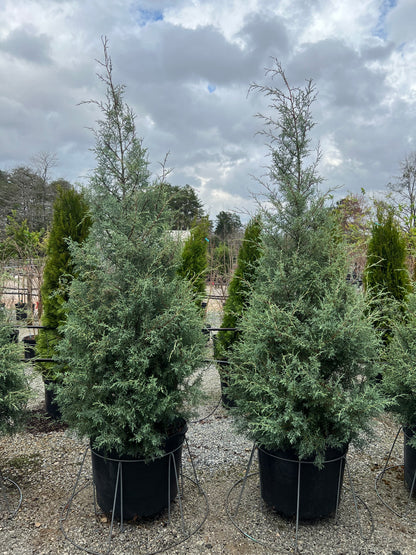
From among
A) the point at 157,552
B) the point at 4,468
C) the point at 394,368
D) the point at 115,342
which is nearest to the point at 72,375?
Answer: the point at 115,342

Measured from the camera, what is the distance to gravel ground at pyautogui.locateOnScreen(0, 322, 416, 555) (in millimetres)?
2219

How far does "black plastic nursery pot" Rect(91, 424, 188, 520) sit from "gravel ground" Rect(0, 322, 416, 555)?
0.46 feet

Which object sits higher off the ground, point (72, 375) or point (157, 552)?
point (72, 375)

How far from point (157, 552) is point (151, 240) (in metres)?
1.94

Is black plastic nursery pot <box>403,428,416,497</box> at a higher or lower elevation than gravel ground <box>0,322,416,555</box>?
higher

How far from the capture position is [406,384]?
2.55 meters

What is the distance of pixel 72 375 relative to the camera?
2256 mm

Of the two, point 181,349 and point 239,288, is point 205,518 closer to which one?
point 181,349

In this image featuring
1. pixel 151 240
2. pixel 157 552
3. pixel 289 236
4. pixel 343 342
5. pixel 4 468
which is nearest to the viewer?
pixel 157 552

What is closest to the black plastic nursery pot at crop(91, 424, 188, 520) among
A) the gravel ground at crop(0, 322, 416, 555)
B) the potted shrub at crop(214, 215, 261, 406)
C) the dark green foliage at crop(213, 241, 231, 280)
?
the gravel ground at crop(0, 322, 416, 555)

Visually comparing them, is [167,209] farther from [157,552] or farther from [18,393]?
[157,552]

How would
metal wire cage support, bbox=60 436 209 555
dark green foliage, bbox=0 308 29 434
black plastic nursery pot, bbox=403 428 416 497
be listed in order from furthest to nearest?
black plastic nursery pot, bbox=403 428 416 497 < dark green foliage, bbox=0 308 29 434 < metal wire cage support, bbox=60 436 209 555

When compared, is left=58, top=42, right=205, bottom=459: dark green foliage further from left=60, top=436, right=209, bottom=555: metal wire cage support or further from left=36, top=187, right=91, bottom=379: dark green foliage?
left=36, top=187, right=91, bottom=379: dark green foliage

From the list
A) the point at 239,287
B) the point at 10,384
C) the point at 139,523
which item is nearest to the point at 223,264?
the point at 239,287
